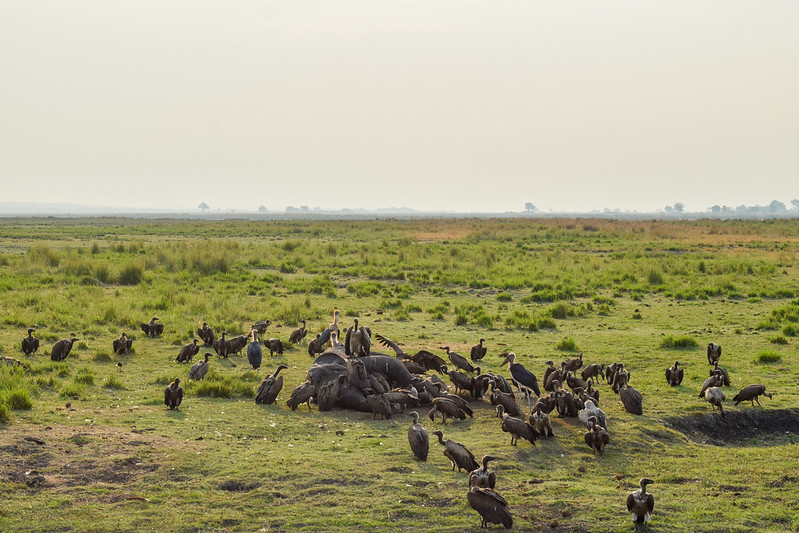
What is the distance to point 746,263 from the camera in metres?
37.4

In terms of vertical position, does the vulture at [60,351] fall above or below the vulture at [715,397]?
below

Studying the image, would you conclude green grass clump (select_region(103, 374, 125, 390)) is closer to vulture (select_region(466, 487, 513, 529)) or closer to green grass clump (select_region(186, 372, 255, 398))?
green grass clump (select_region(186, 372, 255, 398))

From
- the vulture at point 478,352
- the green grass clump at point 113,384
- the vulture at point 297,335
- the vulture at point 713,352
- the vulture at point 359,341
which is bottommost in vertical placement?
the green grass clump at point 113,384

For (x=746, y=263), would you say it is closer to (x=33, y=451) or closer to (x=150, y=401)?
(x=150, y=401)

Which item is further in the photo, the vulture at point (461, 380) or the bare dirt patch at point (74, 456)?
the vulture at point (461, 380)

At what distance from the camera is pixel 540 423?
1107cm

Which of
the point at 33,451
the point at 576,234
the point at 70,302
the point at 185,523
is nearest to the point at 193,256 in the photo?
the point at 70,302

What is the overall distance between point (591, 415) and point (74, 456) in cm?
771

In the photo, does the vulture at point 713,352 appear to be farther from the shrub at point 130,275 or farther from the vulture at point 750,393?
the shrub at point 130,275

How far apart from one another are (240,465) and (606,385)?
8.78m

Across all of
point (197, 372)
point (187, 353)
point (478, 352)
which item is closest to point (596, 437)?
point (478, 352)

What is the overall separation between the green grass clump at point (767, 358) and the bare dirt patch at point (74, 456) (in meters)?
13.8

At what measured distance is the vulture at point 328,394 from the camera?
12.9m

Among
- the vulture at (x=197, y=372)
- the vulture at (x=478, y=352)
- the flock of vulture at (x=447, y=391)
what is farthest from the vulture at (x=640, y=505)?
the vulture at (x=197, y=372)
